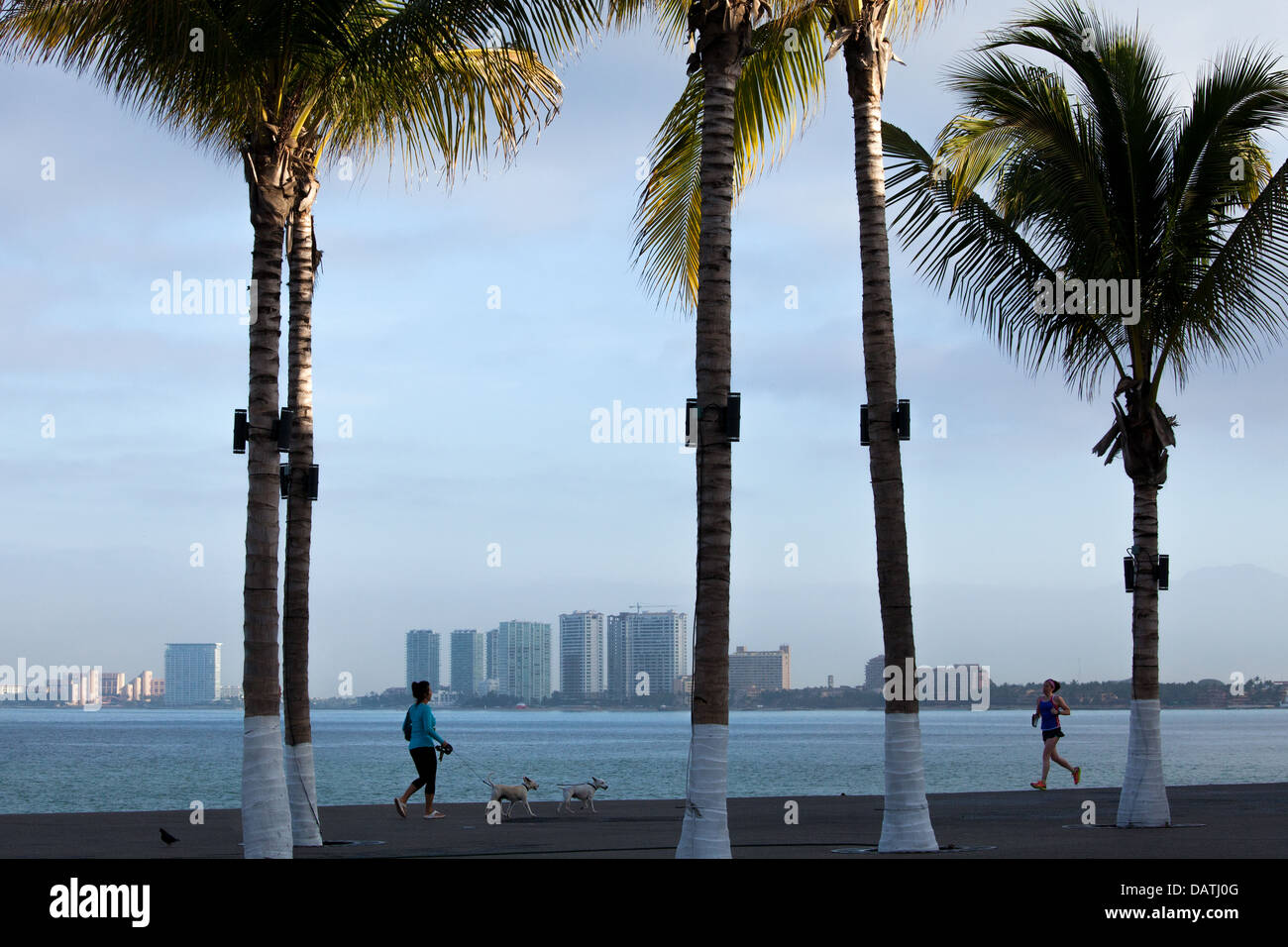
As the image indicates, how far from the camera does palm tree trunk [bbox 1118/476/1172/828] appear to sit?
15.3 m

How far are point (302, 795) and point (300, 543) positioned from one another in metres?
2.59

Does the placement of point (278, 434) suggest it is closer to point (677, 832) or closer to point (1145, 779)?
point (677, 832)

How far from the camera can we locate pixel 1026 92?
16047 millimetres

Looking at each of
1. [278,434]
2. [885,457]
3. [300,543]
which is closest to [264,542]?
[278,434]

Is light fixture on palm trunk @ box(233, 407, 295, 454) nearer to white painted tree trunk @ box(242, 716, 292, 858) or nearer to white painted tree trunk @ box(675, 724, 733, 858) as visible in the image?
white painted tree trunk @ box(242, 716, 292, 858)

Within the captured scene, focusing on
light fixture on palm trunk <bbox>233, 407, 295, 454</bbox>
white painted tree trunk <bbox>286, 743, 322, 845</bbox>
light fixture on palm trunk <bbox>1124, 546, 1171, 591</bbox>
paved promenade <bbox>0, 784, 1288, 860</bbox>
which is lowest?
paved promenade <bbox>0, 784, 1288, 860</bbox>

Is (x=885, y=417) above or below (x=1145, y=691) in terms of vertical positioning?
above

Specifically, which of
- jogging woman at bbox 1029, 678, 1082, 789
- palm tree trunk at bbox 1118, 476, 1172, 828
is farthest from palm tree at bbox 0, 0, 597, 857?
jogging woman at bbox 1029, 678, 1082, 789

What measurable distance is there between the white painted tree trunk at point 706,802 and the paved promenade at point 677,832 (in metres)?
1.92

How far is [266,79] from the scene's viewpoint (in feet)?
39.2

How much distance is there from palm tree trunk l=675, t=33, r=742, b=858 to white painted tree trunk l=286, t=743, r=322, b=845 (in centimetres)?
467

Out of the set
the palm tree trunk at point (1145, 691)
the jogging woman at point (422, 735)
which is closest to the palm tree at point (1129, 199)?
the palm tree trunk at point (1145, 691)

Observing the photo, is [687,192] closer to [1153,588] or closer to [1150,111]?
[1150,111]
